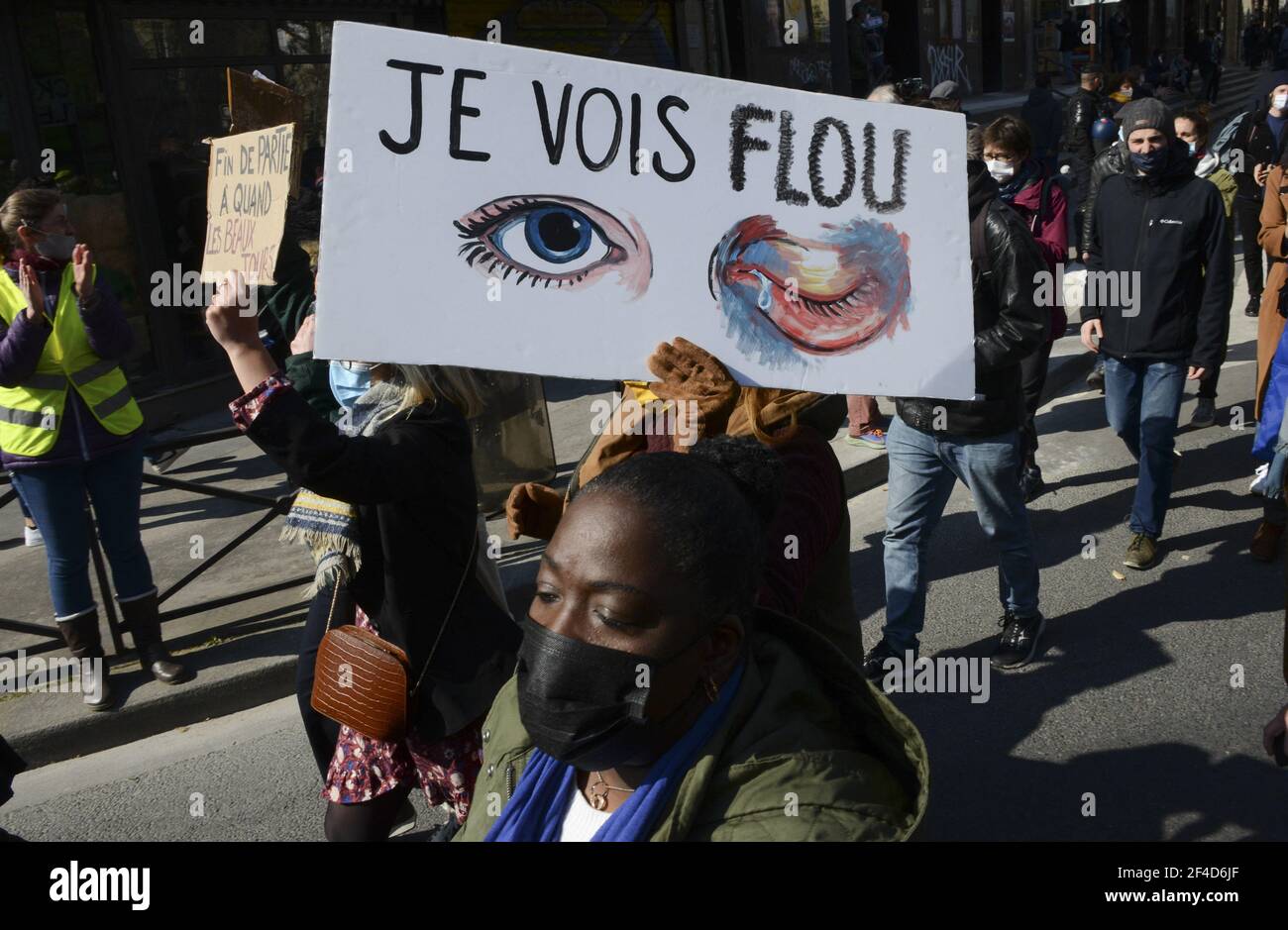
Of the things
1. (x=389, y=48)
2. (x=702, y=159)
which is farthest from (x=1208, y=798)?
(x=389, y=48)

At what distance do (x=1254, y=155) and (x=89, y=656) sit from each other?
8.90 meters

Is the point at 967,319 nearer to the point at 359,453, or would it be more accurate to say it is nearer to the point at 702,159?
the point at 702,159

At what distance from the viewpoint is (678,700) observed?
1812 mm

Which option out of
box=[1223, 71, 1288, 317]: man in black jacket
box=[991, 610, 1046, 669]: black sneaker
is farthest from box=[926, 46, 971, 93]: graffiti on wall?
box=[991, 610, 1046, 669]: black sneaker

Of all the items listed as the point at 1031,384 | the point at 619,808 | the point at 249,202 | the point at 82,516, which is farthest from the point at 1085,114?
the point at 619,808

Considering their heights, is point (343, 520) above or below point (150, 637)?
above

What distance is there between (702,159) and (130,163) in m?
7.92

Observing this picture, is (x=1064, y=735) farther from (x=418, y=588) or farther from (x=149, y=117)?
(x=149, y=117)

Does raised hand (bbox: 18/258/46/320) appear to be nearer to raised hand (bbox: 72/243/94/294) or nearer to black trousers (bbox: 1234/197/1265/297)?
raised hand (bbox: 72/243/94/294)

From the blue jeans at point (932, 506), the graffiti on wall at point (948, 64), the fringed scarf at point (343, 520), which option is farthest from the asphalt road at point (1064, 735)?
the graffiti on wall at point (948, 64)

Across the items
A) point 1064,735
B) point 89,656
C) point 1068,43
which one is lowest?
point 1064,735

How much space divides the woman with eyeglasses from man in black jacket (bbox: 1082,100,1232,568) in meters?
4.20

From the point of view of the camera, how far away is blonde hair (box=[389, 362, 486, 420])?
2.81 m

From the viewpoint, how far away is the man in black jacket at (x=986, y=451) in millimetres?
4254
